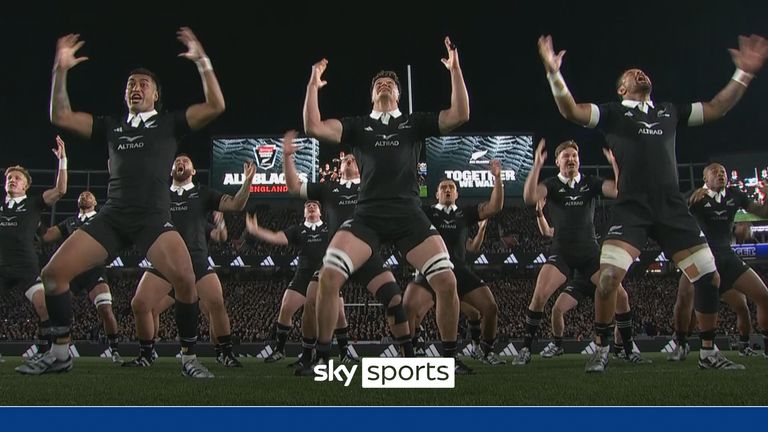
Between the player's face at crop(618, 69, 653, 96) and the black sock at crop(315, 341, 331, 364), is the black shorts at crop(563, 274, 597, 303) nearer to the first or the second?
the player's face at crop(618, 69, 653, 96)

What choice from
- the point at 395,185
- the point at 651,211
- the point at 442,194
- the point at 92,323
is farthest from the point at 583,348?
the point at 92,323

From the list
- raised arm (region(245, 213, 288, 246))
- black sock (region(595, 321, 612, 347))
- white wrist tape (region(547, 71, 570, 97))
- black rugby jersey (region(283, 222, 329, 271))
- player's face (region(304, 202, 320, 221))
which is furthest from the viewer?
player's face (region(304, 202, 320, 221))

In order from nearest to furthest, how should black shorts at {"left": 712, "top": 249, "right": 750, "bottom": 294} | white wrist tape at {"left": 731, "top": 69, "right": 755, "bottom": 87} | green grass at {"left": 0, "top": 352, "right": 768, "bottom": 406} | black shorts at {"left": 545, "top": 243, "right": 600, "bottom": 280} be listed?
green grass at {"left": 0, "top": 352, "right": 768, "bottom": 406} → white wrist tape at {"left": 731, "top": 69, "right": 755, "bottom": 87} → black shorts at {"left": 712, "top": 249, "right": 750, "bottom": 294} → black shorts at {"left": 545, "top": 243, "right": 600, "bottom": 280}

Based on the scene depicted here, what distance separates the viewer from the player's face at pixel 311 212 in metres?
11.5

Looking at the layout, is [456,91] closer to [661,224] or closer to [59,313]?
[661,224]

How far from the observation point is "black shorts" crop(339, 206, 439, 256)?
6.42 m

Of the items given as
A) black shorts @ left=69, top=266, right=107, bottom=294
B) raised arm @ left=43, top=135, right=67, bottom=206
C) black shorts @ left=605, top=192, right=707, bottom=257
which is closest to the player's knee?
black shorts @ left=605, top=192, right=707, bottom=257

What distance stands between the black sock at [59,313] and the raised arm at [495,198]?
16.4ft

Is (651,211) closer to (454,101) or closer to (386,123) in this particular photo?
(454,101)

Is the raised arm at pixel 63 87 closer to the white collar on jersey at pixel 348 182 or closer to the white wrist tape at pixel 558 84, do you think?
the white collar on jersey at pixel 348 182

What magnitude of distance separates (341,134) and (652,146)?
3.33 metres

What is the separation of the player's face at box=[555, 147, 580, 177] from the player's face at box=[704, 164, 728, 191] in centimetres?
192

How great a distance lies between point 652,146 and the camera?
22.8 ft

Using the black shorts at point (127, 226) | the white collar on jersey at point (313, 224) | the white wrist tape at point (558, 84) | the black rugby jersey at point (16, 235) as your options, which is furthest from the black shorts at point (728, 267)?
the black rugby jersey at point (16, 235)
